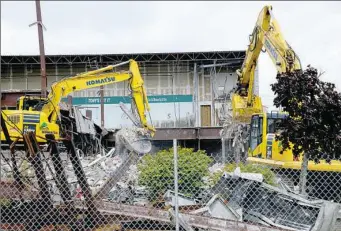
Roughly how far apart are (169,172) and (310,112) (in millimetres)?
2677

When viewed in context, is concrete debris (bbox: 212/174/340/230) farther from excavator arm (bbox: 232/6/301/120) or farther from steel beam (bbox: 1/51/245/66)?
steel beam (bbox: 1/51/245/66)

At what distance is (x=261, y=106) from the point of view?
17.1 m

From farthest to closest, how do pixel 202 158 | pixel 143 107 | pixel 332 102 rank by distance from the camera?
1. pixel 143 107
2. pixel 202 158
3. pixel 332 102

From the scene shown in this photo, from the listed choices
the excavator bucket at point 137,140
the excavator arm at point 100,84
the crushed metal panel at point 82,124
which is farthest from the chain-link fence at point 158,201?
the crushed metal panel at point 82,124

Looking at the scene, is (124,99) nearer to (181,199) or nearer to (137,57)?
(137,57)

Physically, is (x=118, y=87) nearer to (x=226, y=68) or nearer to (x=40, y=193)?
(x=226, y=68)

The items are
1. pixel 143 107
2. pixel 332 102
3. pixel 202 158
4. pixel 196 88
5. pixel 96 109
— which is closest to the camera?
pixel 332 102

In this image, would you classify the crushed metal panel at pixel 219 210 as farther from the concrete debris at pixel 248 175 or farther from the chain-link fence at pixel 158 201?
the concrete debris at pixel 248 175

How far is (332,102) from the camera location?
7414mm

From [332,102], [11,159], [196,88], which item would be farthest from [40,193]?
[196,88]

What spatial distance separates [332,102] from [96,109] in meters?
27.1

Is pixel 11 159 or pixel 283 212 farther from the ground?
pixel 11 159

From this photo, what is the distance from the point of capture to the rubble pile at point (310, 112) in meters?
7.25

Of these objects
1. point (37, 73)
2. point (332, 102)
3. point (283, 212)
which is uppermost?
point (37, 73)
